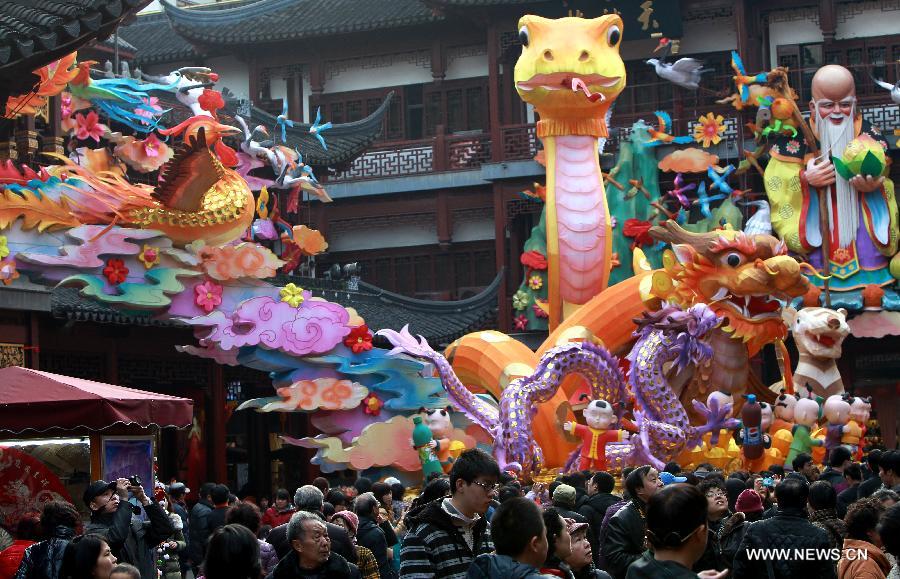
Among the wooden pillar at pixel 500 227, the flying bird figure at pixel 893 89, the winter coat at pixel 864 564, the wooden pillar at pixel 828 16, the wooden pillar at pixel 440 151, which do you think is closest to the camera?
the winter coat at pixel 864 564

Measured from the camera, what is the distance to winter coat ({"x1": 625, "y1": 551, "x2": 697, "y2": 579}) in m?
4.63

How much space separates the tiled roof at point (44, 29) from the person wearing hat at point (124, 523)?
585 centimetres

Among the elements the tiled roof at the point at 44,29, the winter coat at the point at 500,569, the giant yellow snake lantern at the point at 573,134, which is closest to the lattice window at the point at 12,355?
the tiled roof at the point at 44,29

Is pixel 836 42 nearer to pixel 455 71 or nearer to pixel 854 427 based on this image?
pixel 455 71

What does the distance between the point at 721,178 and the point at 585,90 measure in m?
5.48

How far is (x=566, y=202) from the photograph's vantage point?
18.6 meters

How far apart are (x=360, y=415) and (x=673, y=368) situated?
3.51m

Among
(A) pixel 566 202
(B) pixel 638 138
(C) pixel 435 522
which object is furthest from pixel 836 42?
(C) pixel 435 522

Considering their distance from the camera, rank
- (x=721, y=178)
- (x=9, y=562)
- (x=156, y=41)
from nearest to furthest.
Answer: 1. (x=9, y=562)
2. (x=721, y=178)
3. (x=156, y=41)

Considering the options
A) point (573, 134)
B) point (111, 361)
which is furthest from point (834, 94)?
point (111, 361)

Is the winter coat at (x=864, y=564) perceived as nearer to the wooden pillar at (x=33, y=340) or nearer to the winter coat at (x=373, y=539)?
the winter coat at (x=373, y=539)

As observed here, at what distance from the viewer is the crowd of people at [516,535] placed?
192 inches

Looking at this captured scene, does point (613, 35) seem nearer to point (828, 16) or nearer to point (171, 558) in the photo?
point (828, 16)

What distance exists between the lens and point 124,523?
7430 mm
